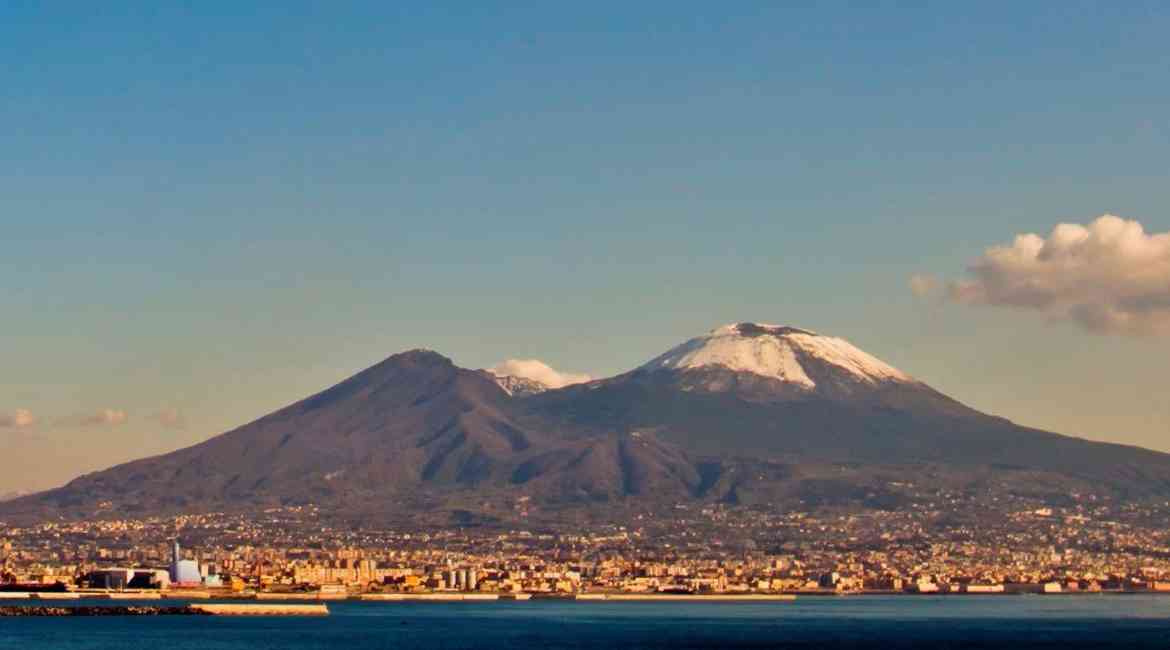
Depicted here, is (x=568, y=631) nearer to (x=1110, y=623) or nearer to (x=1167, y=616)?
(x=1110, y=623)

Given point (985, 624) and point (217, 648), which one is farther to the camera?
point (985, 624)

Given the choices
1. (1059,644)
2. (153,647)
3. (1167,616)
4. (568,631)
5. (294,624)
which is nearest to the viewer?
(153,647)

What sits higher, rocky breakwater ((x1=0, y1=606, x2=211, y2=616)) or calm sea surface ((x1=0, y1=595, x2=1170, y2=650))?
rocky breakwater ((x1=0, y1=606, x2=211, y2=616))

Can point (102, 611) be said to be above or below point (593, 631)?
above

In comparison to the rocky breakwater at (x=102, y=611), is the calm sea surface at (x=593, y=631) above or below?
below

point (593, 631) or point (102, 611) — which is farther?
point (102, 611)

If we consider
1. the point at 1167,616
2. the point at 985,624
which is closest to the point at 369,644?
Answer: the point at 985,624

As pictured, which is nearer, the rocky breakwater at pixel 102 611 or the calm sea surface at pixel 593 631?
the calm sea surface at pixel 593 631

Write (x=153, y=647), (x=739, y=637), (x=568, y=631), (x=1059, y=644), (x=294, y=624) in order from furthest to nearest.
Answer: (x=294, y=624) → (x=568, y=631) → (x=739, y=637) → (x=1059, y=644) → (x=153, y=647)
